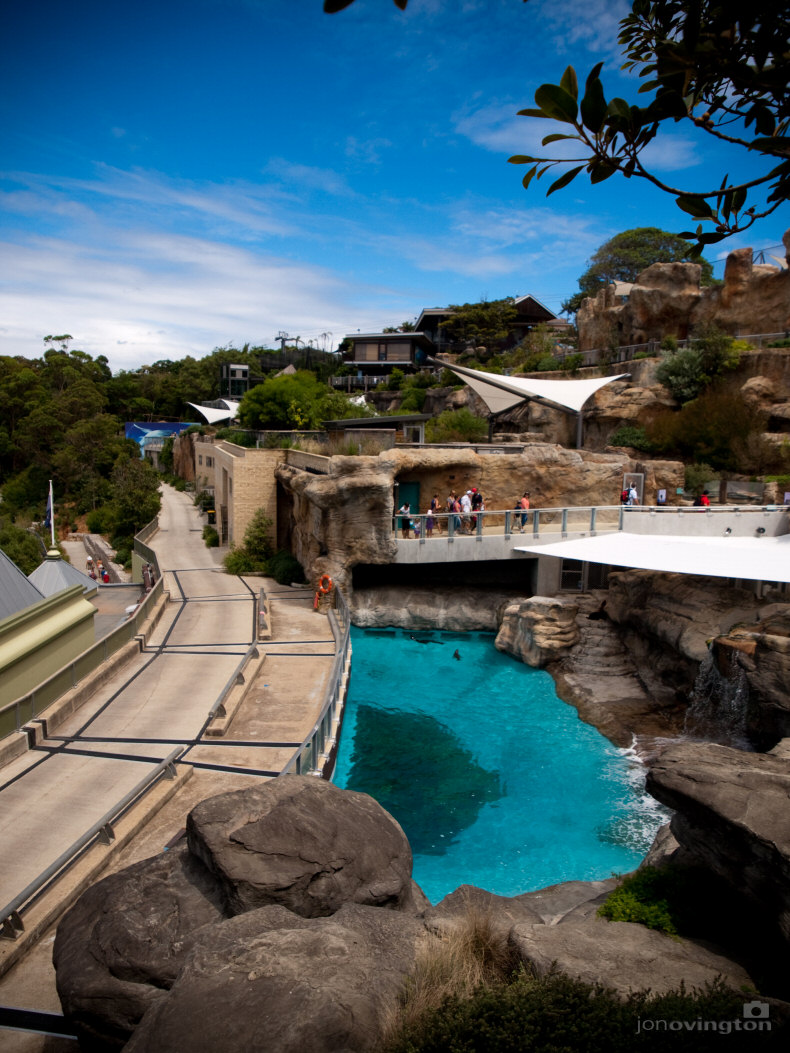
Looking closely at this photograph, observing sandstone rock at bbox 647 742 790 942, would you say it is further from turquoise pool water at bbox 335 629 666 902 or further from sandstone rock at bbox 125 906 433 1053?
turquoise pool water at bbox 335 629 666 902

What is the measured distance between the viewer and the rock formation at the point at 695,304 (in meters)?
37.9

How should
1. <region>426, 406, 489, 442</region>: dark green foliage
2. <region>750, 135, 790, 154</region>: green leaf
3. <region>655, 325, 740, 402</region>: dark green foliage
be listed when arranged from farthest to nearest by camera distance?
<region>655, 325, 740, 402</region>: dark green foliage
<region>426, 406, 489, 442</region>: dark green foliage
<region>750, 135, 790, 154</region>: green leaf

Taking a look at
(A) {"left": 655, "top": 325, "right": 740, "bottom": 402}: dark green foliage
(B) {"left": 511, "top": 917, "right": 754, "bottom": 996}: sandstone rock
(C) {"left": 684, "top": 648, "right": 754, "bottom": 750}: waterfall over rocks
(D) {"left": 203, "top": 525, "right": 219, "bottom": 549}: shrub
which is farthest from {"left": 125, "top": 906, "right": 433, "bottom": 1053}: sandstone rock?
(A) {"left": 655, "top": 325, "right": 740, "bottom": 402}: dark green foliage

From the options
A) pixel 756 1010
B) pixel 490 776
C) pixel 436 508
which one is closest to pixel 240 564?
pixel 436 508

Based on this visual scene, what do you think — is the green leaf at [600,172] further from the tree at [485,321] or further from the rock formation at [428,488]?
the tree at [485,321]

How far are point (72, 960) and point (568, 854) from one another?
9.04m

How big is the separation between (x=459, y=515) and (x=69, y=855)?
17.6m

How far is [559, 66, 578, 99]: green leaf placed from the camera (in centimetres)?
300

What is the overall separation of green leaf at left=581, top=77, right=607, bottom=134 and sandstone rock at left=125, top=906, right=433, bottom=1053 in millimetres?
5883

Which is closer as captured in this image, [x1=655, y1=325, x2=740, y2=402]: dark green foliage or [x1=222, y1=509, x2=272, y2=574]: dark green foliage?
[x1=222, y1=509, x2=272, y2=574]: dark green foliage

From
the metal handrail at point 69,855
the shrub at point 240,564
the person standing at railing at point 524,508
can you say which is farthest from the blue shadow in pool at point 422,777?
the shrub at point 240,564

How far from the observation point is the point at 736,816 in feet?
22.3

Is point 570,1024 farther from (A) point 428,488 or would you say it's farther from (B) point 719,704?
(A) point 428,488

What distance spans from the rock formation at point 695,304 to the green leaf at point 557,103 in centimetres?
4000
